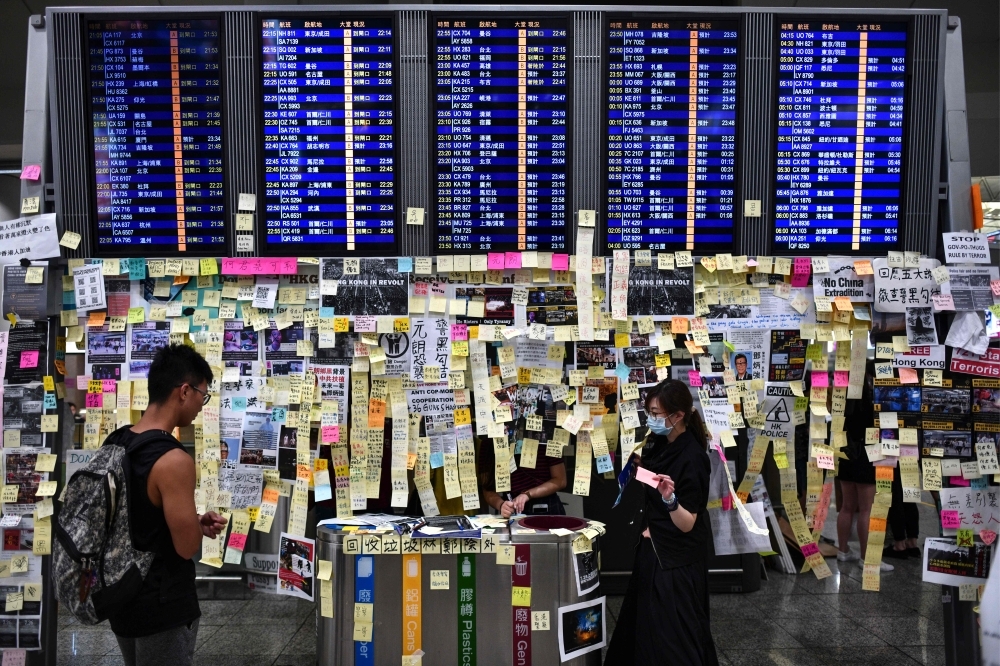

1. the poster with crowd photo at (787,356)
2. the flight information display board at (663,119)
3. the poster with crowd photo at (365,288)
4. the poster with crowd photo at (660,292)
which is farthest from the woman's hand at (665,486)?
the poster with crowd photo at (365,288)

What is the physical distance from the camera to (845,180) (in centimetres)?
434

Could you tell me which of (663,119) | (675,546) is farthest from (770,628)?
(663,119)

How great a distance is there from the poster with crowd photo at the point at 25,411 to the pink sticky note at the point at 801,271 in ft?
14.3

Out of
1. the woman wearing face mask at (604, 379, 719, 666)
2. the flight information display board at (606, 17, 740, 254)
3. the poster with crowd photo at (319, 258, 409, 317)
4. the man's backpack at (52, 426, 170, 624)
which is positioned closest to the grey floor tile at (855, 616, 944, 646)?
the woman wearing face mask at (604, 379, 719, 666)

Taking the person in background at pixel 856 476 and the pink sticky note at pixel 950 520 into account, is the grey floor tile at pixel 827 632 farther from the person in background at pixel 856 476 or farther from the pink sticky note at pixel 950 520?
the person in background at pixel 856 476

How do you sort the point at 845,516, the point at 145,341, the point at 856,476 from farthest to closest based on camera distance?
the point at 845,516 → the point at 856,476 → the point at 145,341

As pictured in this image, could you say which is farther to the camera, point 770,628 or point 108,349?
point 770,628

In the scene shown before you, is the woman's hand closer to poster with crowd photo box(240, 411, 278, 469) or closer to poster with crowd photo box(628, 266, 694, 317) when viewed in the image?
poster with crowd photo box(628, 266, 694, 317)

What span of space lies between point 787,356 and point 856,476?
133 inches

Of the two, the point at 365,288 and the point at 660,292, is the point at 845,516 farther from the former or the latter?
the point at 365,288

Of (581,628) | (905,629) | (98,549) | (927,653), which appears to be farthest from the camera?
(905,629)

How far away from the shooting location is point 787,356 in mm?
4434

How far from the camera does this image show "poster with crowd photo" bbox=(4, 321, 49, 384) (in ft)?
14.1

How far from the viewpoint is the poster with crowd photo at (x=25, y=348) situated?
14.1 ft
